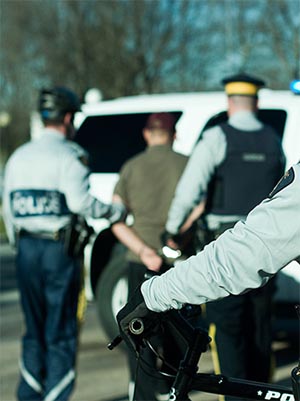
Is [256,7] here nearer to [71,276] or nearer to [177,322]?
[71,276]

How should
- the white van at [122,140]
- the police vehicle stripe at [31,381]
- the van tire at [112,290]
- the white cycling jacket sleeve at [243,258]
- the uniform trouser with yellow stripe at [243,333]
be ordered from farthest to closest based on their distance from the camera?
the van tire at [112,290] < the white van at [122,140] < the police vehicle stripe at [31,381] < the uniform trouser with yellow stripe at [243,333] < the white cycling jacket sleeve at [243,258]

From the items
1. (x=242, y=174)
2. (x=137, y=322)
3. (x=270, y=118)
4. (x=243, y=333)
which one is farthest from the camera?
(x=270, y=118)

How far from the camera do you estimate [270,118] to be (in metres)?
6.98

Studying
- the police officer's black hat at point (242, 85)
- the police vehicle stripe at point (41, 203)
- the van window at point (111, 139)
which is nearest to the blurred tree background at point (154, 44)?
the van window at point (111, 139)

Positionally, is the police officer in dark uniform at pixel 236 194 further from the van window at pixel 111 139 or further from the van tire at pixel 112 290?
the van window at pixel 111 139

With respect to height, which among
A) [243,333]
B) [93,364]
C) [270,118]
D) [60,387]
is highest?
[270,118]

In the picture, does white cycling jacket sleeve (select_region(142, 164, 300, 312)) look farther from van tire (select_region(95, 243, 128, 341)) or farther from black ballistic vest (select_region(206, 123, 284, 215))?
van tire (select_region(95, 243, 128, 341))

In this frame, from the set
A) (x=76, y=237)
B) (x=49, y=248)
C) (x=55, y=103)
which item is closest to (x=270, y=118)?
(x=55, y=103)

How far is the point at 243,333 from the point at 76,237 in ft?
3.45

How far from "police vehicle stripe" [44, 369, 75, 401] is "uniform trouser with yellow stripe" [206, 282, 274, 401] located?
846 millimetres

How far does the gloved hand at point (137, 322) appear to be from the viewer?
8.34ft

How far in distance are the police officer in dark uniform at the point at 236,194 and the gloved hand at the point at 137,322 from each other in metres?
2.26

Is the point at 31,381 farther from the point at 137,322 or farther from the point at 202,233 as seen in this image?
the point at 137,322

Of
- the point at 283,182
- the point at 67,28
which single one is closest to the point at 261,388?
the point at 283,182
